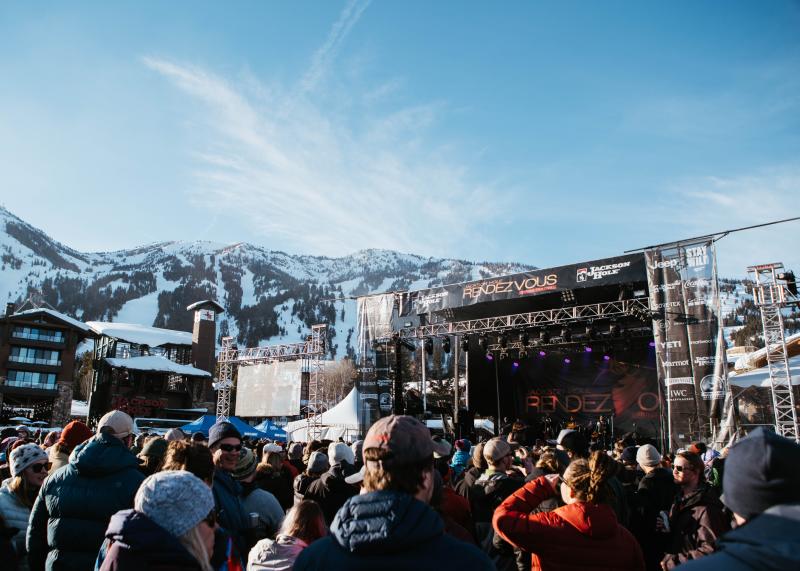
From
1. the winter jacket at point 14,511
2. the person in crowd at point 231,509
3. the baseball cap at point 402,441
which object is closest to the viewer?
the baseball cap at point 402,441

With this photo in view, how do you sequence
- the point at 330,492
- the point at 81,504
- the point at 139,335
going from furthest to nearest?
1. the point at 139,335
2. the point at 330,492
3. the point at 81,504

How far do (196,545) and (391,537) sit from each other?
34.2 inches

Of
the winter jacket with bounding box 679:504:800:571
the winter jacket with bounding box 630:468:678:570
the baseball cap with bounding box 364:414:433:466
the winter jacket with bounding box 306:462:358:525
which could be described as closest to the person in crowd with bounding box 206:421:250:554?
the winter jacket with bounding box 306:462:358:525

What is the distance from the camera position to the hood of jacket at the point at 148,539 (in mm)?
1791

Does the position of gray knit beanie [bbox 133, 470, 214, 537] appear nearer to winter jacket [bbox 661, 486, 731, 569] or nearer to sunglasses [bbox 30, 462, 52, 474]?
sunglasses [bbox 30, 462, 52, 474]

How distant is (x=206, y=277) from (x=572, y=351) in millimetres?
142500

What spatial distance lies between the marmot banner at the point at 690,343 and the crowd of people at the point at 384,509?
32.7 ft

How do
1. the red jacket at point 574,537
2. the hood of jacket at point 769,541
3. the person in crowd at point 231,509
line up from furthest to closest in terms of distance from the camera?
the person in crowd at point 231,509 < the red jacket at point 574,537 < the hood of jacket at point 769,541

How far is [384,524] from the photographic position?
1445 millimetres

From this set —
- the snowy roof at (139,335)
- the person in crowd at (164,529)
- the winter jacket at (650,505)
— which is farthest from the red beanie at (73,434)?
the snowy roof at (139,335)

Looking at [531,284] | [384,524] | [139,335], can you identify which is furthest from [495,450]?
[139,335]

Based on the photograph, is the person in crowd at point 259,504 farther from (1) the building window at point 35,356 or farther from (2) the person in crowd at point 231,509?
(1) the building window at point 35,356

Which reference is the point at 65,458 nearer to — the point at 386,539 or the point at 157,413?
the point at 386,539

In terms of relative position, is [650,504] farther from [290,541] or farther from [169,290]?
[169,290]
